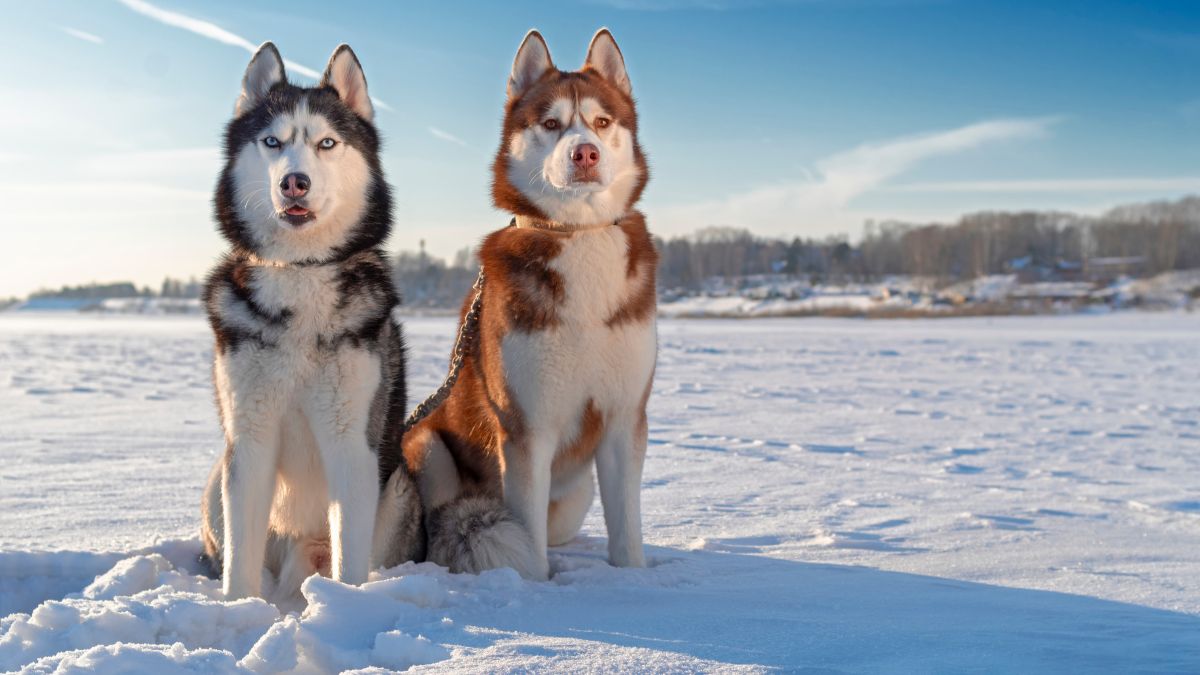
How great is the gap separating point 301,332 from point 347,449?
47 cm

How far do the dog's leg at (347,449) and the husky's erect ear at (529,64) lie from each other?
4.78ft


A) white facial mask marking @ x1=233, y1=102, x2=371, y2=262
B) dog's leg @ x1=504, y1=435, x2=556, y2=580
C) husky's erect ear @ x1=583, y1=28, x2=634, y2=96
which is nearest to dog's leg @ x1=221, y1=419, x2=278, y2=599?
white facial mask marking @ x1=233, y1=102, x2=371, y2=262

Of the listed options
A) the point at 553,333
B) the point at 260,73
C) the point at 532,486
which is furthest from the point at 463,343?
the point at 260,73

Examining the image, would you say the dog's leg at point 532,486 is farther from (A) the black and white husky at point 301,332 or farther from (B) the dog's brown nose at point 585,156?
(B) the dog's brown nose at point 585,156

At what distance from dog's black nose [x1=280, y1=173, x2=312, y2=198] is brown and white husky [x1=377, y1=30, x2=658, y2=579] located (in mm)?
889

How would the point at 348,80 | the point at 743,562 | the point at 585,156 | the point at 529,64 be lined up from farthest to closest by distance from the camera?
1. the point at 743,562
2. the point at 529,64
3. the point at 348,80
4. the point at 585,156

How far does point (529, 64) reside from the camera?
387cm

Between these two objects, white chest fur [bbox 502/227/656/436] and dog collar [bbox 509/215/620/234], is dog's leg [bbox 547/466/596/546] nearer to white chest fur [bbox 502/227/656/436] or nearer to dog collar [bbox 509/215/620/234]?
white chest fur [bbox 502/227/656/436]

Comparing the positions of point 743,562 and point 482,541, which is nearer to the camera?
point 482,541

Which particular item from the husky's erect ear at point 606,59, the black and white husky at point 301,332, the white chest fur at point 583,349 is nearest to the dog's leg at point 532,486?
the white chest fur at point 583,349

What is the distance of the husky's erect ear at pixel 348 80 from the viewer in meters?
3.51

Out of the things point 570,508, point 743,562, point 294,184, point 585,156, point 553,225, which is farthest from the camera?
point 570,508

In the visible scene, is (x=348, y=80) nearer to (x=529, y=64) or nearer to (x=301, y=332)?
(x=529, y=64)

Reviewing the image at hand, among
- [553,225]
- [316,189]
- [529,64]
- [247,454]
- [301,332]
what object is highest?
[529,64]
